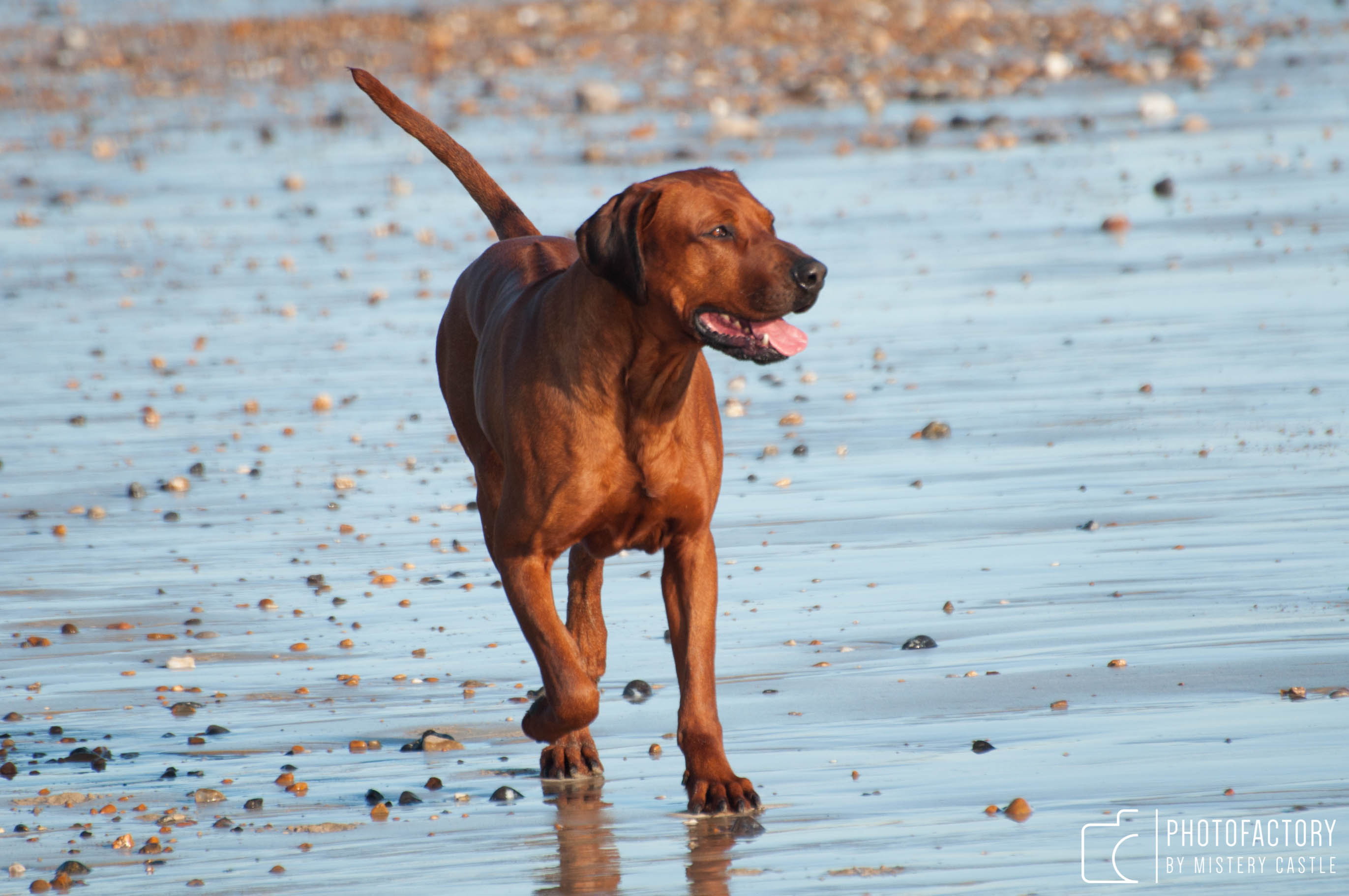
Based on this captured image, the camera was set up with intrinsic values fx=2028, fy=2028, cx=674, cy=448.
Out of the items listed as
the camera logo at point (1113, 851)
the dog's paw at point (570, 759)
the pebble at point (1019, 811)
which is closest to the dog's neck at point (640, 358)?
the dog's paw at point (570, 759)

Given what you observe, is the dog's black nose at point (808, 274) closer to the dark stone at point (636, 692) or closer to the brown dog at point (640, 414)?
the brown dog at point (640, 414)

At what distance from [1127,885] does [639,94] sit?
70.3 ft

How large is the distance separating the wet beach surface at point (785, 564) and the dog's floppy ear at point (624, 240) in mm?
1216

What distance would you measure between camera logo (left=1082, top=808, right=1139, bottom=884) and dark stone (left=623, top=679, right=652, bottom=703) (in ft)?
5.63

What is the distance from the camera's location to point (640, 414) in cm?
486

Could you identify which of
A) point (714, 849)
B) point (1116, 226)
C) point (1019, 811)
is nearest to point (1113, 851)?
point (1019, 811)

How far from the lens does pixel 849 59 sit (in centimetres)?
2725

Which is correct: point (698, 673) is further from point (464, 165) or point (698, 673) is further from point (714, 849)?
point (464, 165)

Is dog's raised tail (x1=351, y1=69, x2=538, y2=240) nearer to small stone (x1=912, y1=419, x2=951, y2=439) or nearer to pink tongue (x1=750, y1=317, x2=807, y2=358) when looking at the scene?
pink tongue (x1=750, y1=317, x2=807, y2=358)

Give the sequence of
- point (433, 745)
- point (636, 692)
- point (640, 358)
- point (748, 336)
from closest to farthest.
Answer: point (748, 336) < point (640, 358) < point (433, 745) < point (636, 692)

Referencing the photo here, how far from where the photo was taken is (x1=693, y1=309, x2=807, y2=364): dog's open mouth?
4.68 metres

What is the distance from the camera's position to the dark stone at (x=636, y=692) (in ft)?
18.5

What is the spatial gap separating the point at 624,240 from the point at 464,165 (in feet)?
6.34

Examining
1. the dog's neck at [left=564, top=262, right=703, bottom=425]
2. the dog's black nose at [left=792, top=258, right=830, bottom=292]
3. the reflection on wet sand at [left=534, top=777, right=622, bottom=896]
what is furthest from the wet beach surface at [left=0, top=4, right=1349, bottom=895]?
the dog's black nose at [left=792, top=258, right=830, bottom=292]
